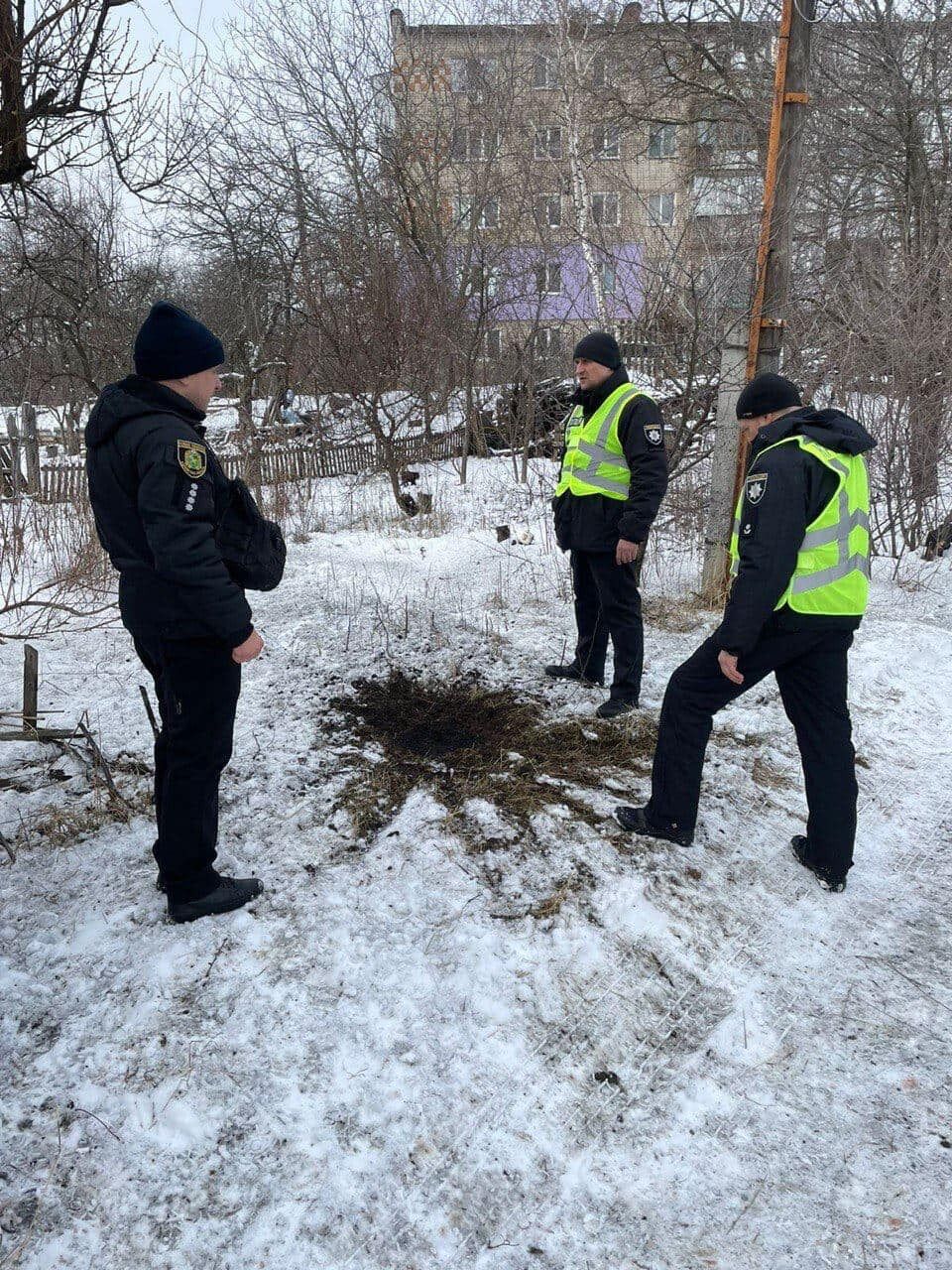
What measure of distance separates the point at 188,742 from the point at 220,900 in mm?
653

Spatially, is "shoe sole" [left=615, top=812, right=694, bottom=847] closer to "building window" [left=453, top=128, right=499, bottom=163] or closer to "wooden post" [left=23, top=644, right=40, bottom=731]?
"wooden post" [left=23, top=644, right=40, bottom=731]

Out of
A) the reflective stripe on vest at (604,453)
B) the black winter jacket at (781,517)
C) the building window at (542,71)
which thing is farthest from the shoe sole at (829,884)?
the building window at (542,71)

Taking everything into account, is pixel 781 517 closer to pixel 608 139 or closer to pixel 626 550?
pixel 626 550

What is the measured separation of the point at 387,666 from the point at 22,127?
11.0 feet

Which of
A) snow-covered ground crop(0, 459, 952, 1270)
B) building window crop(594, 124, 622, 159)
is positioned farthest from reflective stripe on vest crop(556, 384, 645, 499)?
building window crop(594, 124, 622, 159)

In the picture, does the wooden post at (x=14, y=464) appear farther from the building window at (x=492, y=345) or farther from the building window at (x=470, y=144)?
the building window at (x=470, y=144)

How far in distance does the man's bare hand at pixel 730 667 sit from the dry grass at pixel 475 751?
0.92m

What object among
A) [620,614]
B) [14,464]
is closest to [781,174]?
[620,614]

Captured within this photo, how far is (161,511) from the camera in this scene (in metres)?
2.38

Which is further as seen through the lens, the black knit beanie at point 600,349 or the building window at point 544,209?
the building window at point 544,209

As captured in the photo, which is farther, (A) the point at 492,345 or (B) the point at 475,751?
(A) the point at 492,345

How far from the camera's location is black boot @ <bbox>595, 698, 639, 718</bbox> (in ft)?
14.7

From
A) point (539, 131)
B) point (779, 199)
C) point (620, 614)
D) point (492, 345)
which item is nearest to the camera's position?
point (620, 614)

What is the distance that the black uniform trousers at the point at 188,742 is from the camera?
8.54 ft
